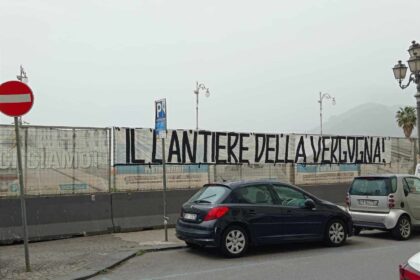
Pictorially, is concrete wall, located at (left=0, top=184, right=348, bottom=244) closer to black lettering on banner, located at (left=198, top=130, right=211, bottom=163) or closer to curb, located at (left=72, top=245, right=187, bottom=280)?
black lettering on banner, located at (left=198, top=130, right=211, bottom=163)

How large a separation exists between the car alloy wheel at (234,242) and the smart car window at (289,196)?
114cm

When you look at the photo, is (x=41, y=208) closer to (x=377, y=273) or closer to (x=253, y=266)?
(x=253, y=266)

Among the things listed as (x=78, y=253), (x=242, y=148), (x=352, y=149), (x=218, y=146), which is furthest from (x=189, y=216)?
(x=352, y=149)

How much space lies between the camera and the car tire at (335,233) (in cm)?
1041

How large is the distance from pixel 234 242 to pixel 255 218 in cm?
62

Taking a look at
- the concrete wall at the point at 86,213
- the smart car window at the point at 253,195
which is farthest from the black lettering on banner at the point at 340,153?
the smart car window at the point at 253,195

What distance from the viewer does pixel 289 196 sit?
10.2 meters

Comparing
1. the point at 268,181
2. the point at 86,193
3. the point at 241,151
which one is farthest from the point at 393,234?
the point at 86,193

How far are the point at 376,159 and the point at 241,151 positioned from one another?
6.77 metres

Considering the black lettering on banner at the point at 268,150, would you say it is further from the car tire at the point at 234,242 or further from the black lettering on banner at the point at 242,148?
the car tire at the point at 234,242

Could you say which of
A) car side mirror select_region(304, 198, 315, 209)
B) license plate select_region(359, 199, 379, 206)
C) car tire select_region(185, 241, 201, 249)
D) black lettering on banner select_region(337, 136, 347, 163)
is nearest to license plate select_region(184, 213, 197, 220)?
car tire select_region(185, 241, 201, 249)

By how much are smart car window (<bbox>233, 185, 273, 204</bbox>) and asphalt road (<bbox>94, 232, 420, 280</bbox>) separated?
1.02 metres

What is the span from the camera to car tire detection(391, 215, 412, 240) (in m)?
11.4

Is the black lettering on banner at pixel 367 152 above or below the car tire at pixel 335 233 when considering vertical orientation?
above
